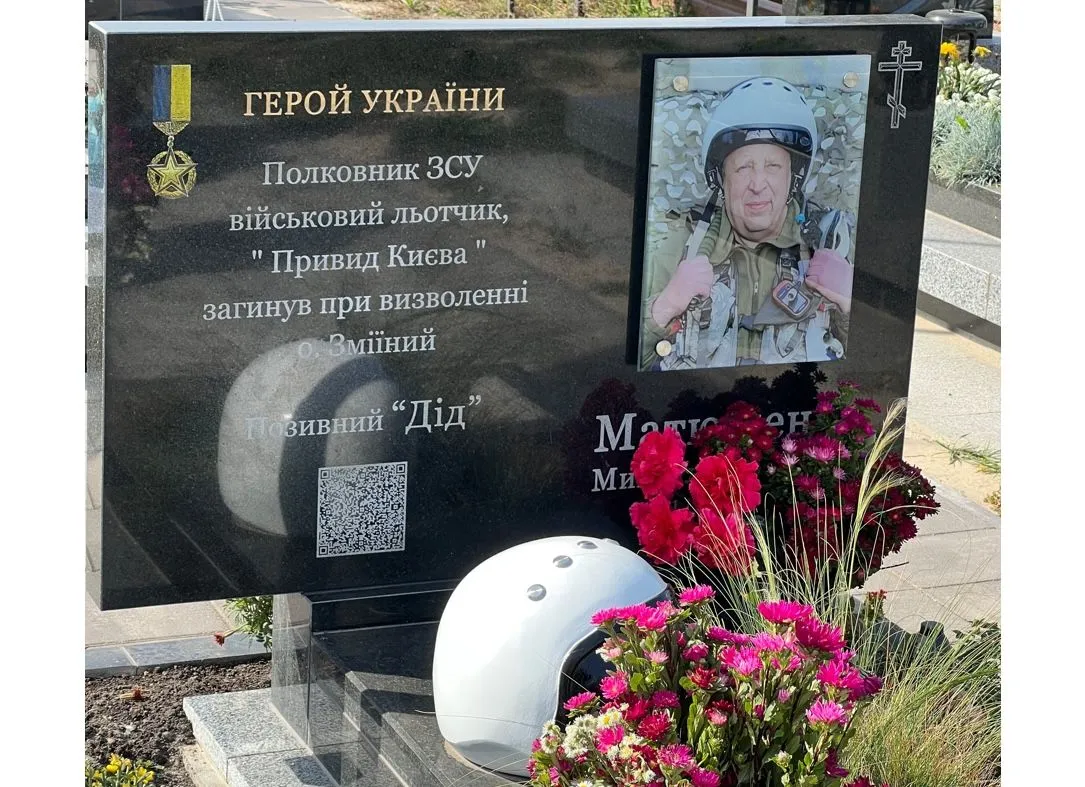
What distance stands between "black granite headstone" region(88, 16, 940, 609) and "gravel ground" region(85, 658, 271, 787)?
0.50m

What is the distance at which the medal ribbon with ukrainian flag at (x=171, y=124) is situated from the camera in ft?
13.3

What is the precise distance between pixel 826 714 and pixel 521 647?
105cm

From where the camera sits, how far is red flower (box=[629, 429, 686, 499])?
15.5 feet

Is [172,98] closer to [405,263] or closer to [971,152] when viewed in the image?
[405,263]

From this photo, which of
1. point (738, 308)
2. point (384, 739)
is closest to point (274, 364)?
point (384, 739)

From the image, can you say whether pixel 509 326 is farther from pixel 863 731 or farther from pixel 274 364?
pixel 863 731

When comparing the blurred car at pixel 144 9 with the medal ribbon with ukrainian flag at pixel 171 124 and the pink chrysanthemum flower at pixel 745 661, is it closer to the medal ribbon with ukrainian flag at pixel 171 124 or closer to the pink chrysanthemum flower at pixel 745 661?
the medal ribbon with ukrainian flag at pixel 171 124

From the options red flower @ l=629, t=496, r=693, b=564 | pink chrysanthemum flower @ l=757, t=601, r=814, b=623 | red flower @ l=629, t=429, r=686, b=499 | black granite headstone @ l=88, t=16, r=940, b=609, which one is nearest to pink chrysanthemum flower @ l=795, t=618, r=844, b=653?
pink chrysanthemum flower @ l=757, t=601, r=814, b=623

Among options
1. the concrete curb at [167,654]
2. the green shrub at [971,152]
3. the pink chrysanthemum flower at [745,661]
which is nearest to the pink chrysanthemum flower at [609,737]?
the pink chrysanthemum flower at [745,661]

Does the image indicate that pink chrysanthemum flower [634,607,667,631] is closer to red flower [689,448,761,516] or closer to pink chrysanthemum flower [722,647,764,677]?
pink chrysanthemum flower [722,647,764,677]

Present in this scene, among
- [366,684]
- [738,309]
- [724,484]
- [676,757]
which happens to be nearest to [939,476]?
[738,309]

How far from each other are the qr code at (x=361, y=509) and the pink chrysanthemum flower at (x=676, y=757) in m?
1.96

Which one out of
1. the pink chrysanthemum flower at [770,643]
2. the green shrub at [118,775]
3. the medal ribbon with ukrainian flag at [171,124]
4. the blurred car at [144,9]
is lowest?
the green shrub at [118,775]

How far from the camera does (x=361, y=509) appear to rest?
4.65 meters
